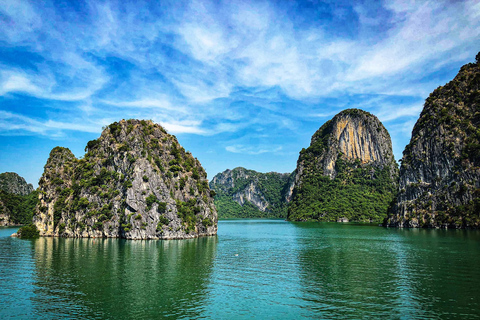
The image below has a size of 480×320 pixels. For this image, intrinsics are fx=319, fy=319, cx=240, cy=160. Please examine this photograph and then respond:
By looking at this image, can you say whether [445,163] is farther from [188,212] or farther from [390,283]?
[390,283]

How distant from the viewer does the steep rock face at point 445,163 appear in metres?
121

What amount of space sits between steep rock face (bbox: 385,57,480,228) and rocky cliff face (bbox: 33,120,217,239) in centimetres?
8738

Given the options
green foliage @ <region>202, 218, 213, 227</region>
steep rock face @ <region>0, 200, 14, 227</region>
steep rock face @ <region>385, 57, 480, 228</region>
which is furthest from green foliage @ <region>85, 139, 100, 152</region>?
steep rock face @ <region>385, 57, 480, 228</region>

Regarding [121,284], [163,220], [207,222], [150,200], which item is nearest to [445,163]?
[207,222]

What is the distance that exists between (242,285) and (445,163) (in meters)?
125

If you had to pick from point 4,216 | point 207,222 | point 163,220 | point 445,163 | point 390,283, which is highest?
point 445,163

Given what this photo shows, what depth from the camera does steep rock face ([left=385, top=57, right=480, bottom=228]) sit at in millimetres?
121125

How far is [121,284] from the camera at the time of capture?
39.6 meters

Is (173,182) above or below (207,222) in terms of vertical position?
above

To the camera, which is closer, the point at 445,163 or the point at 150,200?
the point at 150,200

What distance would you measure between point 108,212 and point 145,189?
14.7 metres

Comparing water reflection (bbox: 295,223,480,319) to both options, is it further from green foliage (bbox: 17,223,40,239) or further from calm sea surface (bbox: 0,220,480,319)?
green foliage (bbox: 17,223,40,239)

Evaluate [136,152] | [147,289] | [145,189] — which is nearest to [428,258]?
[147,289]

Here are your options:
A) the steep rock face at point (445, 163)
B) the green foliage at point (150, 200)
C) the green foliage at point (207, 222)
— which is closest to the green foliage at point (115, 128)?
the green foliage at point (150, 200)
